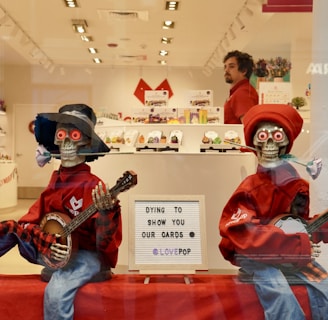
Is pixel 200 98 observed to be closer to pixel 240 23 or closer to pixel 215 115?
pixel 215 115

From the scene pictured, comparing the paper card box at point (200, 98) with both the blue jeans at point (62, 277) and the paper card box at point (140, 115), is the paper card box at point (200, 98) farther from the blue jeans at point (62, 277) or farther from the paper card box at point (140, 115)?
the blue jeans at point (62, 277)

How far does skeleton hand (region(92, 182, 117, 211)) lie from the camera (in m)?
1.70

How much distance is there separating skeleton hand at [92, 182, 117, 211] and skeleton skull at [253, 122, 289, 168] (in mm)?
570

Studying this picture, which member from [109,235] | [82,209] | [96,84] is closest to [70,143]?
[82,209]

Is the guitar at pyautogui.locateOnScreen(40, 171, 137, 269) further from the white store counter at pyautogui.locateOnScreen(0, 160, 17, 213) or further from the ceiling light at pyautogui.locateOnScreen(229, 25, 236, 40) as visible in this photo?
the ceiling light at pyautogui.locateOnScreen(229, 25, 236, 40)

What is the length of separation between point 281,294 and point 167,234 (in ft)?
1.52

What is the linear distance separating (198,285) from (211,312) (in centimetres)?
10

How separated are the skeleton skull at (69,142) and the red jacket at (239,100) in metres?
0.84

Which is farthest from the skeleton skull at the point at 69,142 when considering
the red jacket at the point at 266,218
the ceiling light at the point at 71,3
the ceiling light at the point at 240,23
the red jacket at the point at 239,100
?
the ceiling light at the point at 240,23

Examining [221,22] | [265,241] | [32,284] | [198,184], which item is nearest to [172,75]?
[221,22]

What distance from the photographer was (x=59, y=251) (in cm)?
173

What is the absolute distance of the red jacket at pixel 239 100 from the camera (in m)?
2.34

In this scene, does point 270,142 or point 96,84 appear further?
point 96,84

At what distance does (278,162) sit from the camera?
1802mm
